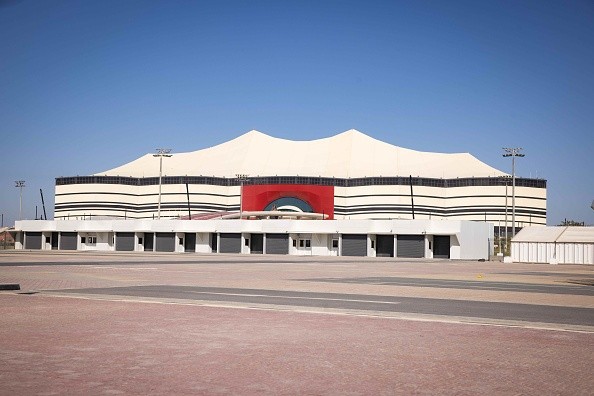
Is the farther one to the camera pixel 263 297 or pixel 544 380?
pixel 263 297

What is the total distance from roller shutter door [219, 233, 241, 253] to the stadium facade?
152 feet

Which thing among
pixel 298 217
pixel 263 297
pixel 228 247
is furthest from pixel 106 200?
pixel 263 297

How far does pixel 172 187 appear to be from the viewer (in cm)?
14912

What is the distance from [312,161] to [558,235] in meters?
99.2

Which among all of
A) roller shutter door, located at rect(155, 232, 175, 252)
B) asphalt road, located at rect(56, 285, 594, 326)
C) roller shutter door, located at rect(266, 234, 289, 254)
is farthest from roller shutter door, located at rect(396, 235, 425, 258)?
asphalt road, located at rect(56, 285, 594, 326)

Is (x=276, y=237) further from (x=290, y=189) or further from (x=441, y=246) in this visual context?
(x=290, y=189)

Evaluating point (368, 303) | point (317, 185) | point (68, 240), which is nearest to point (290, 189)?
point (317, 185)

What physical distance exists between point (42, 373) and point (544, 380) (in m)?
5.75

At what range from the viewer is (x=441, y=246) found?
76.7 meters

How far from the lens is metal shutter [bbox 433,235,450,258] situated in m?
76.2

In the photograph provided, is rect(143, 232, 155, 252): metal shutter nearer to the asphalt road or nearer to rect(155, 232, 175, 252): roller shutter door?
rect(155, 232, 175, 252): roller shutter door

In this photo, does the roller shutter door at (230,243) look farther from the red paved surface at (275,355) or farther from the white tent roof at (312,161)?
the red paved surface at (275,355)

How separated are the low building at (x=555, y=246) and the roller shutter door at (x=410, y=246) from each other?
1227 cm

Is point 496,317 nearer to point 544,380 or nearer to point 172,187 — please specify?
point 544,380
